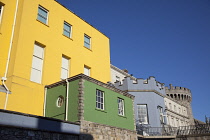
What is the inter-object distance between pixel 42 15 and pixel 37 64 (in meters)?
4.51

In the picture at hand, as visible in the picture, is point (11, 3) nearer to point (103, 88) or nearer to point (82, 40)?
point (82, 40)

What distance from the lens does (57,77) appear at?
17531mm

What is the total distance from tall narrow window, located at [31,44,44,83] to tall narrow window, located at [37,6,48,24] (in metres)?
2.49

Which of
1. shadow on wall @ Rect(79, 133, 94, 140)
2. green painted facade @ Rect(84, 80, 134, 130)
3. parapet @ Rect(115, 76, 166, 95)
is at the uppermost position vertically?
parapet @ Rect(115, 76, 166, 95)

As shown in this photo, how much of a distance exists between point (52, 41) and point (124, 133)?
30.6 feet

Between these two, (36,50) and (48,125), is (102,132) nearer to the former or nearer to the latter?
(48,125)

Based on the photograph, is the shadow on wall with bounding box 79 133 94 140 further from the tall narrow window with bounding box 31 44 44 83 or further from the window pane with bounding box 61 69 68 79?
the window pane with bounding box 61 69 68 79

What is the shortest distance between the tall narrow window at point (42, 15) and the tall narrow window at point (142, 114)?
44.2 feet

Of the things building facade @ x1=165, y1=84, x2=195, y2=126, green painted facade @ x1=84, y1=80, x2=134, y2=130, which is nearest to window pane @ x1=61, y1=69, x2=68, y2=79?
green painted facade @ x1=84, y1=80, x2=134, y2=130

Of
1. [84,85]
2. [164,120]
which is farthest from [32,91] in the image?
[164,120]

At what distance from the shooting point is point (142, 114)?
23938 millimetres

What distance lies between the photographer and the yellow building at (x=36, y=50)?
47.9ft

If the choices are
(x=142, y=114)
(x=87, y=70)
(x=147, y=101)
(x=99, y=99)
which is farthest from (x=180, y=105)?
(x=99, y=99)

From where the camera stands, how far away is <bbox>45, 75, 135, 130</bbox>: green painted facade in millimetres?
13734
